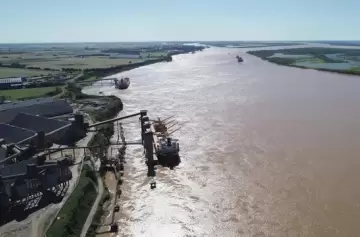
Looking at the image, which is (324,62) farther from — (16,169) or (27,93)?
(16,169)

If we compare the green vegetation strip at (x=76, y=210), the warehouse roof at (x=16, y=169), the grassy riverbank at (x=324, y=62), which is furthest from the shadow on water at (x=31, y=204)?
the grassy riverbank at (x=324, y=62)

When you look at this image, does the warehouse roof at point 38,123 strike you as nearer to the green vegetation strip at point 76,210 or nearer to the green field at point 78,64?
the green vegetation strip at point 76,210

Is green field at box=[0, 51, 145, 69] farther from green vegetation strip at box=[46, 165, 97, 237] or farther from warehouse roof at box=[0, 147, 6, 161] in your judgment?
green vegetation strip at box=[46, 165, 97, 237]

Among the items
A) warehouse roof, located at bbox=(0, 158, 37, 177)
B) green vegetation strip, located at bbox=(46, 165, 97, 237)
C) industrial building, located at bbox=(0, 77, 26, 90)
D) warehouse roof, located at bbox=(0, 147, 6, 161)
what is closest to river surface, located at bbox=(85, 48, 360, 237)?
green vegetation strip, located at bbox=(46, 165, 97, 237)

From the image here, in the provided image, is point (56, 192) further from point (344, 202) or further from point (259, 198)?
point (344, 202)

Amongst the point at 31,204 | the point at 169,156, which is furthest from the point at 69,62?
the point at 31,204
